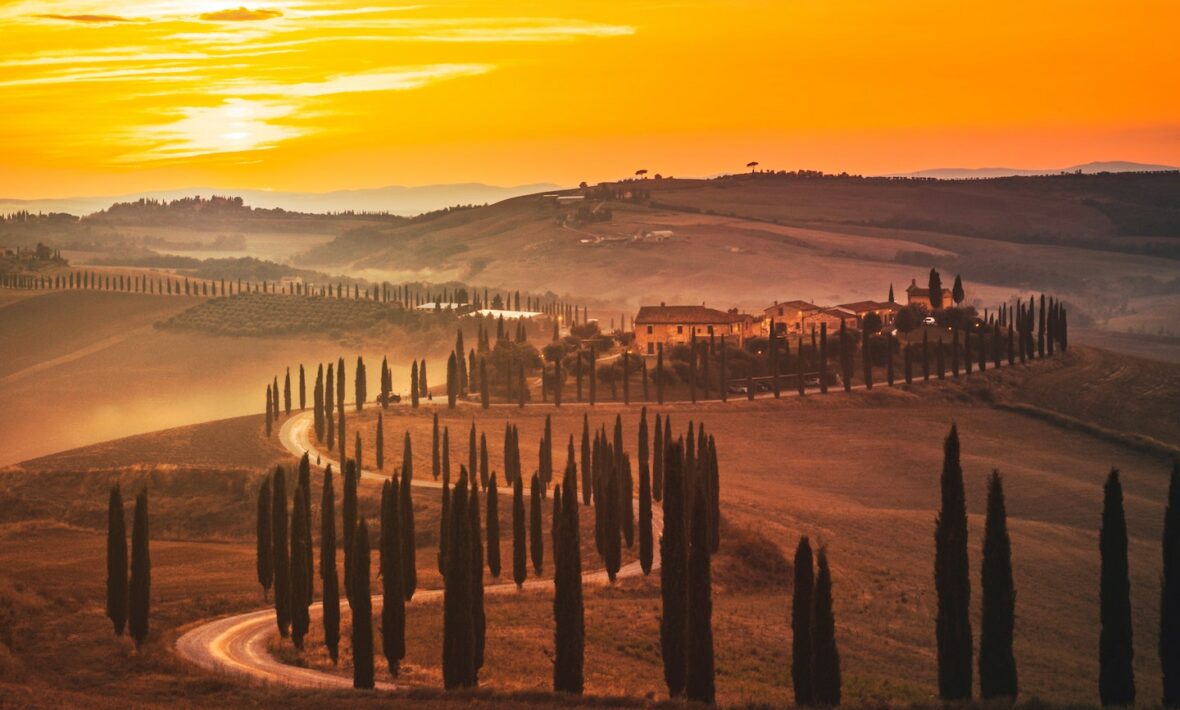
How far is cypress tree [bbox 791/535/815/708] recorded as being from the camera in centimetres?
4434

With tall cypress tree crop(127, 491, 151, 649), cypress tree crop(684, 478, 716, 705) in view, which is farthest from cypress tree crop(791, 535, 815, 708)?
tall cypress tree crop(127, 491, 151, 649)

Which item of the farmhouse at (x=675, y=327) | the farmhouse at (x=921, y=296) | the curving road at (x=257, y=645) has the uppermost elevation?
the farmhouse at (x=921, y=296)

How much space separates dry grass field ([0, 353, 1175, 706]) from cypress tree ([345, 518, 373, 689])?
193 centimetres

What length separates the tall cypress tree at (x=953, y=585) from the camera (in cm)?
4431

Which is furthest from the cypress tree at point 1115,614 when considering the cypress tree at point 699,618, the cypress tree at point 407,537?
the cypress tree at point 407,537

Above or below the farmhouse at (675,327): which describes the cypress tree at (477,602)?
below

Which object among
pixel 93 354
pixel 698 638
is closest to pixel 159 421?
pixel 93 354

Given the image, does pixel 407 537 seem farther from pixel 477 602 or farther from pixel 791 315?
pixel 791 315

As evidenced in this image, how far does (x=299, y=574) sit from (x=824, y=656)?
19999mm

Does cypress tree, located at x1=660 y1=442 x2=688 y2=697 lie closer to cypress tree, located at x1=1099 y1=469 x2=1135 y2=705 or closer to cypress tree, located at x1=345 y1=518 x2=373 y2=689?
cypress tree, located at x1=345 y1=518 x2=373 y2=689

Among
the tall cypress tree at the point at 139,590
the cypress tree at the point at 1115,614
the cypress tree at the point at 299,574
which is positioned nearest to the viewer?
the cypress tree at the point at 1115,614

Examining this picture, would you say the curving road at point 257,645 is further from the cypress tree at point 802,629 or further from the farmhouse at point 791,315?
the farmhouse at point 791,315

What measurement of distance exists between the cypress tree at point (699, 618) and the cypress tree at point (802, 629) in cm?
240

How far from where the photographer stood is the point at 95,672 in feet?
159
